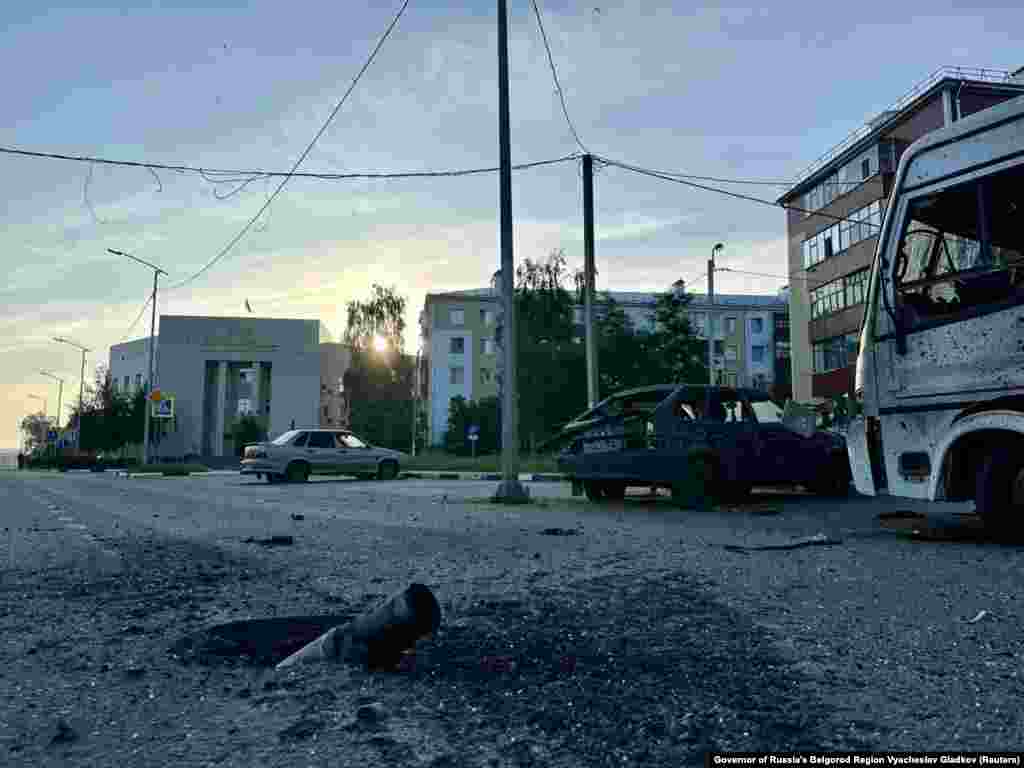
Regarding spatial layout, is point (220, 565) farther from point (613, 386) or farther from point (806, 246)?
point (806, 246)

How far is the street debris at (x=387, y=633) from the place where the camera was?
2146 mm

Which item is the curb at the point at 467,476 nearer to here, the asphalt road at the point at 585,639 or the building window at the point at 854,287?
the asphalt road at the point at 585,639

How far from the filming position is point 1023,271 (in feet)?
16.7

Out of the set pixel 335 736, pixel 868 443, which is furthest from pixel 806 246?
pixel 335 736

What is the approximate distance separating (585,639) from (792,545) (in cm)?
312

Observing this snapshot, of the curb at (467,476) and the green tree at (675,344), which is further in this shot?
the green tree at (675,344)

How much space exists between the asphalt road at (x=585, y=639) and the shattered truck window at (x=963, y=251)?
177 cm

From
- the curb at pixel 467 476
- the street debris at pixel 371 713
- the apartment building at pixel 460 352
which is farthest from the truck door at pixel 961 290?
the apartment building at pixel 460 352

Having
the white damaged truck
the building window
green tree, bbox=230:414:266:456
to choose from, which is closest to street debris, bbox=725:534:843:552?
the white damaged truck

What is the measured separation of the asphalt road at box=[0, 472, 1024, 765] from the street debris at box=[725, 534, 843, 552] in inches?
4.2

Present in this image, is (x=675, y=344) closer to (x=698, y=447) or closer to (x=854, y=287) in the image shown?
(x=854, y=287)

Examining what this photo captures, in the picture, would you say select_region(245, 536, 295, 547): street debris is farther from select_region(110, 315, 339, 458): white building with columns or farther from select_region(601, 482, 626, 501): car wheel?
select_region(110, 315, 339, 458): white building with columns

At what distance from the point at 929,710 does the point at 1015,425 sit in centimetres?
387

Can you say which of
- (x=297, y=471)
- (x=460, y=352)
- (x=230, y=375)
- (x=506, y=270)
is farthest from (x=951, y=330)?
(x=230, y=375)
